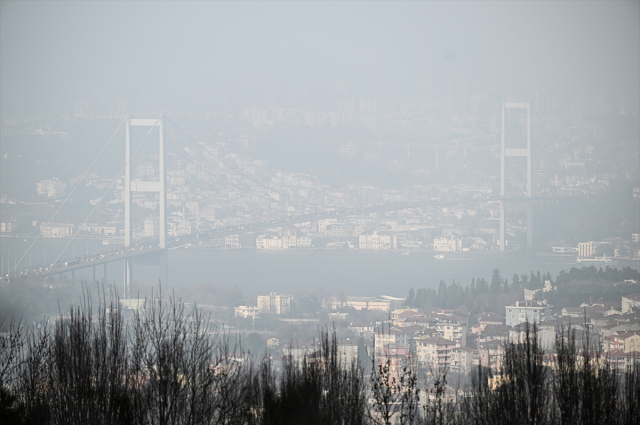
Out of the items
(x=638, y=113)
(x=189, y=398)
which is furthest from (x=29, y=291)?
(x=638, y=113)

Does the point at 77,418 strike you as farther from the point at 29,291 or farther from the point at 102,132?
the point at 102,132

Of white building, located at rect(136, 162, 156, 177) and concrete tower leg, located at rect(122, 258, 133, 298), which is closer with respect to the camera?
concrete tower leg, located at rect(122, 258, 133, 298)

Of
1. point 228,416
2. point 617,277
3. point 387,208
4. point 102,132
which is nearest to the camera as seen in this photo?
point 228,416

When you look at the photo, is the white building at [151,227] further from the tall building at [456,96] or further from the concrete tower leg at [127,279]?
the tall building at [456,96]

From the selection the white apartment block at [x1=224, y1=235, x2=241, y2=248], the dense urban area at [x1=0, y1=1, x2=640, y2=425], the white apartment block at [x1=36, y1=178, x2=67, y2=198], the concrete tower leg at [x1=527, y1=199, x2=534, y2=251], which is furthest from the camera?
the white apartment block at [x1=36, y1=178, x2=67, y2=198]

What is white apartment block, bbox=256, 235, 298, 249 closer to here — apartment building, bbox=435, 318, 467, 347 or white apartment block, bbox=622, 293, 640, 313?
apartment building, bbox=435, 318, 467, 347

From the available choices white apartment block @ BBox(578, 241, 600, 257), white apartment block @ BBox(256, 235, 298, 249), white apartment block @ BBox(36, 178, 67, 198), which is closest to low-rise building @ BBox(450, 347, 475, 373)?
white apartment block @ BBox(256, 235, 298, 249)
